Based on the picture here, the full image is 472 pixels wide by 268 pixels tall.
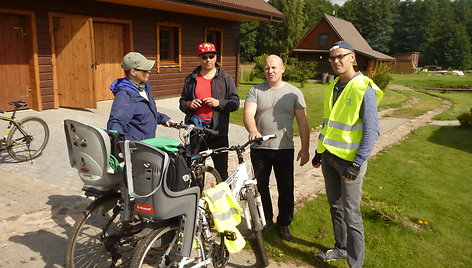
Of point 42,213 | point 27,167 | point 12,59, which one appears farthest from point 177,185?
point 12,59

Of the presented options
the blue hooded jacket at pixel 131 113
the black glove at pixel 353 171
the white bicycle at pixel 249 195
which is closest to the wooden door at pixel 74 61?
the blue hooded jacket at pixel 131 113

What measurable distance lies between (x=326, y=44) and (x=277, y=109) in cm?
3613

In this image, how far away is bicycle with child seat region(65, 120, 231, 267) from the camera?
7.98 ft

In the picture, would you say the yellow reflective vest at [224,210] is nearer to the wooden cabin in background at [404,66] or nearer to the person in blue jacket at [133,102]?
the person in blue jacket at [133,102]

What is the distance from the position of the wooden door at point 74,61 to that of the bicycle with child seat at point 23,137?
316cm

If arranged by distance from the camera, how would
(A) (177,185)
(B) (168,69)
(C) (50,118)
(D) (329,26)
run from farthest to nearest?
1. (D) (329,26)
2. (B) (168,69)
3. (C) (50,118)
4. (A) (177,185)

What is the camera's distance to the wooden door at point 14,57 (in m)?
8.66

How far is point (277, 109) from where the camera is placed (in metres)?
3.76

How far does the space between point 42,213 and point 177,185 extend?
101 inches

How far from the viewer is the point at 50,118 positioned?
872 cm

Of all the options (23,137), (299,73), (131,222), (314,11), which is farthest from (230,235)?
(314,11)

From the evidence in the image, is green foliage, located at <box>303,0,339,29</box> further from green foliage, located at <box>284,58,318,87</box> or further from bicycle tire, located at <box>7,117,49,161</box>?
bicycle tire, located at <box>7,117,49,161</box>

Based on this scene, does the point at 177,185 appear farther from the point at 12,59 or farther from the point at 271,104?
the point at 12,59

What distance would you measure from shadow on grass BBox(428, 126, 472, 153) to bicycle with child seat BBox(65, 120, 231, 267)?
8148 millimetres
